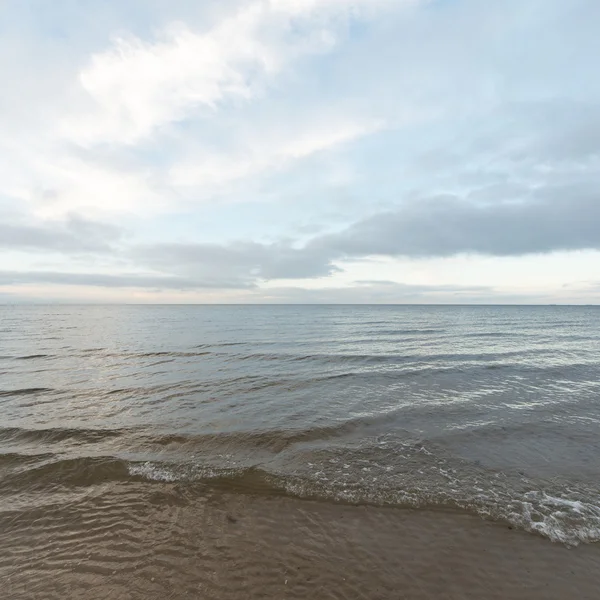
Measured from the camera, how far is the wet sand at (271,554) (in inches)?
219

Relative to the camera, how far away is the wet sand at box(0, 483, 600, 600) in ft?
18.3

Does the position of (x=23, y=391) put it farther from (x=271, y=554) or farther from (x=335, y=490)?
(x=271, y=554)

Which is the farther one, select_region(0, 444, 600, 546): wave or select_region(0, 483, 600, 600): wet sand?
select_region(0, 444, 600, 546): wave

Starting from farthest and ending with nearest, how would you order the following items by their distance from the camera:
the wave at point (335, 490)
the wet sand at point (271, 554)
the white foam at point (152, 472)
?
the white foam at point (152, 472) → the wave at point (335, 490) → the wet sand at point (271, 554)

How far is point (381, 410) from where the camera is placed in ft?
48.5

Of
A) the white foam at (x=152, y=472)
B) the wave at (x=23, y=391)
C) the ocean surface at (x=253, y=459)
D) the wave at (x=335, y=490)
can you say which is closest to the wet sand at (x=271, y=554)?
the ocean surface at (x=253, y=459)

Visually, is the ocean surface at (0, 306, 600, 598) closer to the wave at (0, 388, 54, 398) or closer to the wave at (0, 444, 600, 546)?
the wave at (0, 444, 600, 546)

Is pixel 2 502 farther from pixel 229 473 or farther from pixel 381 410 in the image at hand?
pixel 381 410

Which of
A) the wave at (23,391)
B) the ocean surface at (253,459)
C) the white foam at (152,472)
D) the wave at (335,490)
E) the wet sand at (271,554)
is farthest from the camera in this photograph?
the wave at (23,391)

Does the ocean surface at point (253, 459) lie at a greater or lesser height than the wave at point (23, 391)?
greater

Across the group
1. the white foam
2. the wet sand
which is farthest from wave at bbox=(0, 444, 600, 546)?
the wet sand

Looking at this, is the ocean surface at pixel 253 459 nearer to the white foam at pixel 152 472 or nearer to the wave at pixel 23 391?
the white foam at pixel 152 472

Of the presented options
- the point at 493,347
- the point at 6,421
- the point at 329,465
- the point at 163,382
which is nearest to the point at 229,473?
the point at 329,465

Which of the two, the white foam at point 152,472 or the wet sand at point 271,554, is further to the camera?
the white foam at point 152,472
